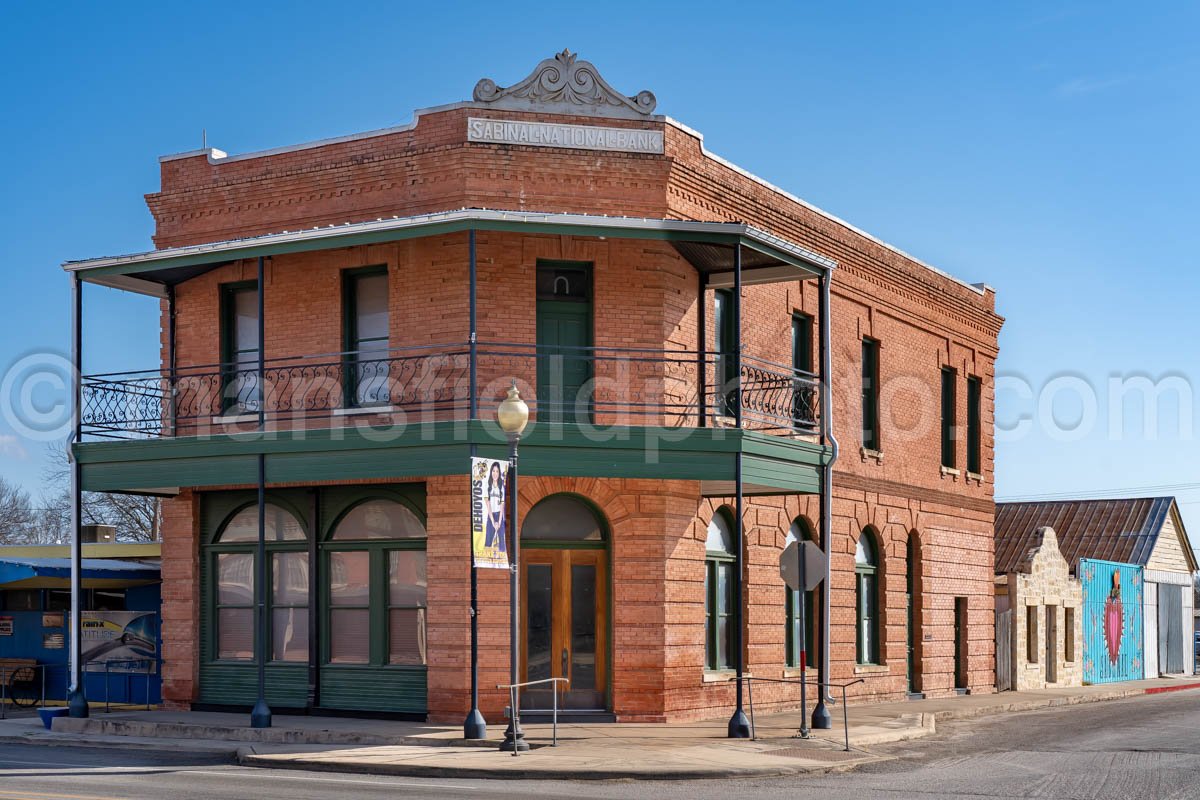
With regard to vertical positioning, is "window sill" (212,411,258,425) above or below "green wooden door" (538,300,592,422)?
below

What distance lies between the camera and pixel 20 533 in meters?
84.6

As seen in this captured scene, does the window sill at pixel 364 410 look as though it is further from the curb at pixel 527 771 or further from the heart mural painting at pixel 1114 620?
the heart mural painting at pixel 1114 620

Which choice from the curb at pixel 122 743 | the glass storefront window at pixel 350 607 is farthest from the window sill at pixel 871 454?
the curb at pixel 122 743

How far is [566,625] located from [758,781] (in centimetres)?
517

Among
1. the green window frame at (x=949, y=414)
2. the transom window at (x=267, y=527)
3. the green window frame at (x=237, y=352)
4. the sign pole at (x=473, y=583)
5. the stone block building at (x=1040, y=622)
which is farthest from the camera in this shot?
the stone block building at (x=1040, y=622)

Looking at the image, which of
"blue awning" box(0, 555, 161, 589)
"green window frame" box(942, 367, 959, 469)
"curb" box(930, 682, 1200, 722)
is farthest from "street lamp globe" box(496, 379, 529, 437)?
"green window frame" box(942, 367, 959, 469)

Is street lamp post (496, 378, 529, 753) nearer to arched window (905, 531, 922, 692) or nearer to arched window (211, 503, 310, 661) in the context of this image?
arched window (211, 503, 310, 661)

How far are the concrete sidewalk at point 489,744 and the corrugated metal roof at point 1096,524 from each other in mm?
23683

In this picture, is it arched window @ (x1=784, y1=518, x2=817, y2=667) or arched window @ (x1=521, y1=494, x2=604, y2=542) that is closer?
arched window @ (x1=521, y1=494, x2=604, y2=542)

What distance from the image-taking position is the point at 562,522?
1975cm

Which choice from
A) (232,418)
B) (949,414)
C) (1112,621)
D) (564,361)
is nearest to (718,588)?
(564,361)

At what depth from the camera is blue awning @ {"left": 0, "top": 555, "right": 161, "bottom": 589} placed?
74.4 ft

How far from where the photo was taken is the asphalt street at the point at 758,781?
13281 mm

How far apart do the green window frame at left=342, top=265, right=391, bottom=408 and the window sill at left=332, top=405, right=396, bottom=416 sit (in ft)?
0.23
